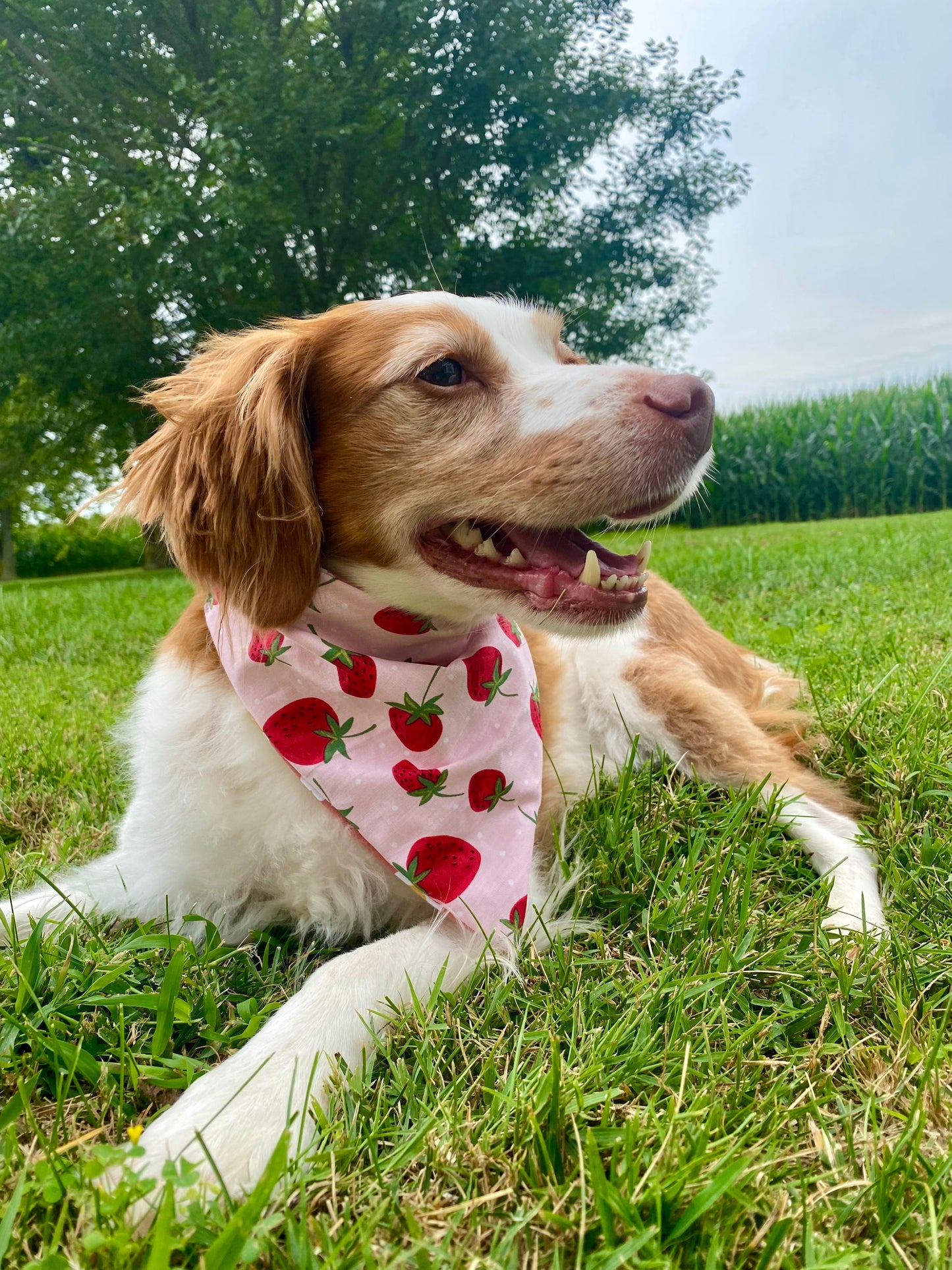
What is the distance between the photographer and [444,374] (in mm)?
2084

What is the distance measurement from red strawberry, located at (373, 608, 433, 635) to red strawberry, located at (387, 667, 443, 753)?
115mm

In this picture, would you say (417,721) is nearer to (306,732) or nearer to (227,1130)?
(306,732)

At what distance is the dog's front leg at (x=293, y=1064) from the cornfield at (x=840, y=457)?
1777 centimetres

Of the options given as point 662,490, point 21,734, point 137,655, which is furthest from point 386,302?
point 137,655

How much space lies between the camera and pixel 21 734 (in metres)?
3.43

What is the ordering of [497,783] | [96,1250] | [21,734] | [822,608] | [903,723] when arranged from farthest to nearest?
[822,608], [21,734], [903,723], [497,783], [96,1250]

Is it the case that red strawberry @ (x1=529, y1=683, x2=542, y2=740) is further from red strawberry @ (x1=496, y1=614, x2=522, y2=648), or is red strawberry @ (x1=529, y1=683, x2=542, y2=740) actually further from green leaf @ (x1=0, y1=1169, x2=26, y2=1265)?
green leaf @ (x1=0, y1=1169, x2=26, y2=1265)

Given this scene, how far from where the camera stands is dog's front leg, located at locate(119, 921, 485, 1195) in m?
1.24

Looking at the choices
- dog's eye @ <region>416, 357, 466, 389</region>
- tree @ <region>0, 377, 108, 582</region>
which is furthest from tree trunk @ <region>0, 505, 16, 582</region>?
dog's eye @ <region>416, 357, 466, 389</region>

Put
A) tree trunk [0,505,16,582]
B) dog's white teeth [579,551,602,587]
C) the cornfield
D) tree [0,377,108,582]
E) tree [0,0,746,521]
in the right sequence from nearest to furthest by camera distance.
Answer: dog's white teeth [579,551,602,587] < tree [0,0,746,521] < tree [0,377,108,582] < the cornfield < tree trunk [0,505,16,582]

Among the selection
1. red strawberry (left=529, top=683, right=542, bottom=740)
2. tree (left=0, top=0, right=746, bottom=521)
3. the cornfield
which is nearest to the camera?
red strawberry (left=529, top=683, right=542, bottom=740)

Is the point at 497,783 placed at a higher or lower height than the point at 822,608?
higher

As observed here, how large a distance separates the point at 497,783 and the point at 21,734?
2310 mm

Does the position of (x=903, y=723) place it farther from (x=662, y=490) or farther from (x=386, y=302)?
(x=386, y=302)
